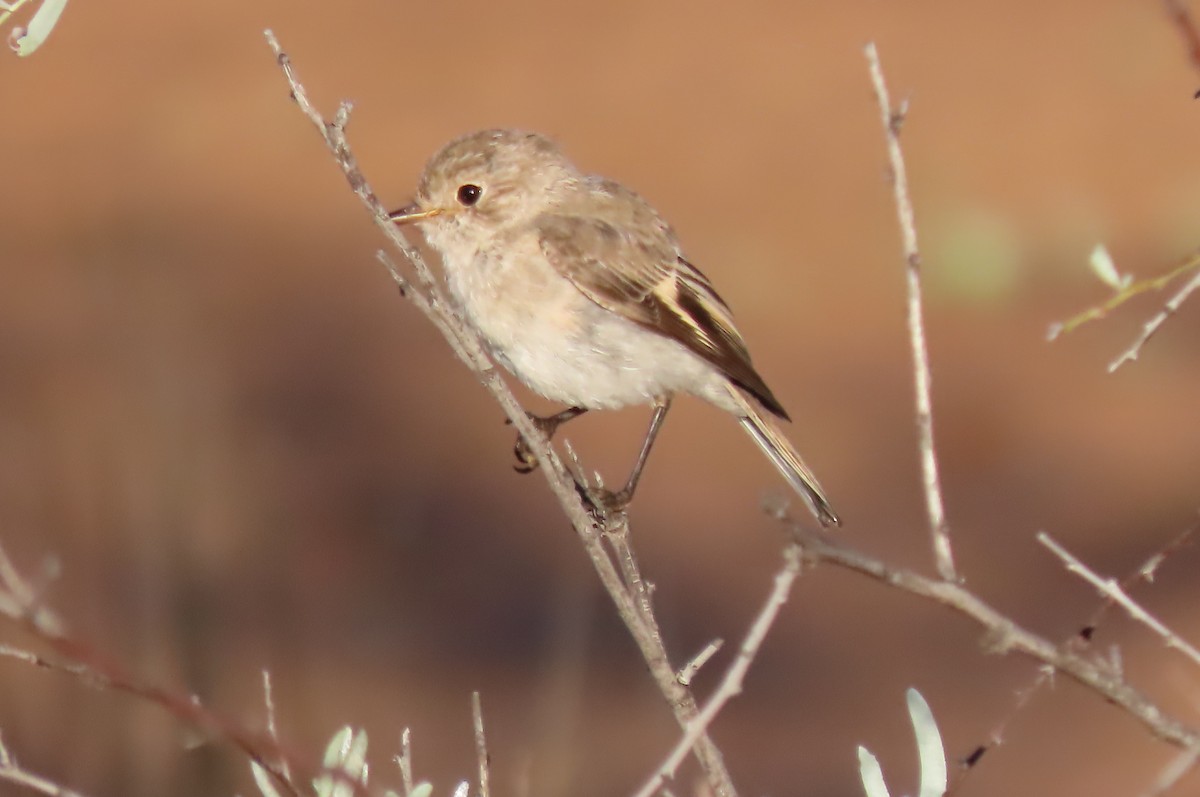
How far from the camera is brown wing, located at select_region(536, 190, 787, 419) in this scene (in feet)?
17.0

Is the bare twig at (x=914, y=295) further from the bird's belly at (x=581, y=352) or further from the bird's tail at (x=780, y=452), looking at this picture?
the bird's tail at (x=780, y=452)

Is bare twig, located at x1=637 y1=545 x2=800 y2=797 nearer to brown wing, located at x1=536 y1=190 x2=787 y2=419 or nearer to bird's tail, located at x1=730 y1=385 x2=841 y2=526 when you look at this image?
brown wing, located at x1=536 y1=190 x2=787 y2=419

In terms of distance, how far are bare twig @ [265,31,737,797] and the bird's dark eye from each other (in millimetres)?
1710

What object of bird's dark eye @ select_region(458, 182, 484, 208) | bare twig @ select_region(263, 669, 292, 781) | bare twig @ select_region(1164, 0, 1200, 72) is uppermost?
bird's dark eye @ select_region(458, 182, 484, 208)

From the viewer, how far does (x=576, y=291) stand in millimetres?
5180

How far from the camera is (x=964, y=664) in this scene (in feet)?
29.4

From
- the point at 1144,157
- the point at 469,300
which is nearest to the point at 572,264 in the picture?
the point at 469,300

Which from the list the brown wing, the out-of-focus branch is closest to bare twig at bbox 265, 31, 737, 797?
the out-of-focus branch

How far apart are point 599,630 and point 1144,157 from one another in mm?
7235

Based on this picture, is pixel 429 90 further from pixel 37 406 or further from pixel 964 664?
pixel 964 664

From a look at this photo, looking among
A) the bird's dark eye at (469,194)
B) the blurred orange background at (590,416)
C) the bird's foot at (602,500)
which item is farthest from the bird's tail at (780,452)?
the blurred orange background at (590,416)

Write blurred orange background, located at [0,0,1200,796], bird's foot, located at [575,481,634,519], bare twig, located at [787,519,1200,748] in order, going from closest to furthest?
bare twig, located at [787,519,1200,748]
bird's foot, located at [575,481,634,519]
blurred orange background, located at [0,0,1200,796]

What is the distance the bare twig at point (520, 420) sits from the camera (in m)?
3.14

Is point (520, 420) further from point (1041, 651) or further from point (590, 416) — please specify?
point (590, 416)
